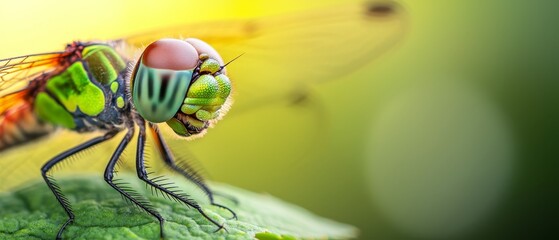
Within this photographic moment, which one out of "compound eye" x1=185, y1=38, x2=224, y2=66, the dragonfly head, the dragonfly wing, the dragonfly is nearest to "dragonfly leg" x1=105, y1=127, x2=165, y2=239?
Answer: the dragonfly

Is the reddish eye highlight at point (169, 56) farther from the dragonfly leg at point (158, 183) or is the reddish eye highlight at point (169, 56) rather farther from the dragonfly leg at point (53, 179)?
the dragonfly leg at point (53, 179)

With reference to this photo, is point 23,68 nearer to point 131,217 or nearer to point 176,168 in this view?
point 176,168

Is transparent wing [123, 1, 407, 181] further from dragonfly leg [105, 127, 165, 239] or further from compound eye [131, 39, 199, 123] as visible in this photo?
compound eye [131, 39, 199, 123]

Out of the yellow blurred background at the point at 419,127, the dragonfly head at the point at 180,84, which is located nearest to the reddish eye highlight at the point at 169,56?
the dragonfly head at the point at 180,84

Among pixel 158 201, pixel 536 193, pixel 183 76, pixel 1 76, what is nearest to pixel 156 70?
pixel 183 76

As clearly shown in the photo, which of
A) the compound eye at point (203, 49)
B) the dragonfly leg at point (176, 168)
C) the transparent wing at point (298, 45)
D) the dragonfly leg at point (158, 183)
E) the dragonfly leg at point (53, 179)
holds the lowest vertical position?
the dragonfly leg at point (53, 179)
